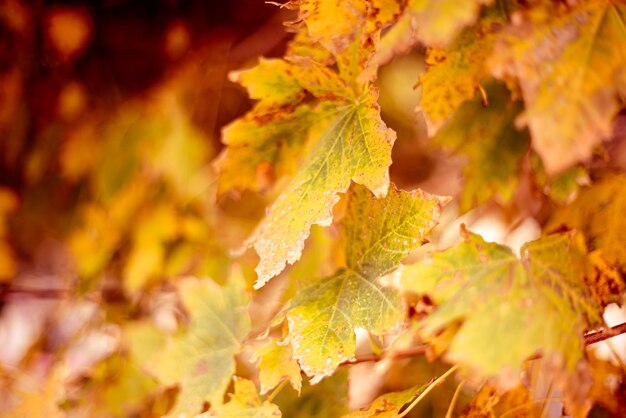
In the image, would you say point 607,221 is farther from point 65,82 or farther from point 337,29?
point 65,82

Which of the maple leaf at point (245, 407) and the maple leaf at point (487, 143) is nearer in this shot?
the maple leaf at point (245, 407)

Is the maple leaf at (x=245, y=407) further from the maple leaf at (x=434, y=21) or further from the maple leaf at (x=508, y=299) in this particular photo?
the maple leaf at (x=434, y=21)

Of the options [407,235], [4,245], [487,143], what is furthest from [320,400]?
[4,245]

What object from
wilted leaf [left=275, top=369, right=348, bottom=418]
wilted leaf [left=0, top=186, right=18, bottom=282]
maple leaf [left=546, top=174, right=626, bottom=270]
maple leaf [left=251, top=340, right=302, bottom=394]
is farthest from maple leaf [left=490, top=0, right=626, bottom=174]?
wilted leaf [left=0, top=186, right=18, bottom=282]

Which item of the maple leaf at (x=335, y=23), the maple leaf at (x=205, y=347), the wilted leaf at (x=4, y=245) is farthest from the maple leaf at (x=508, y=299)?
the wilted leaf at (x=4, y=245)

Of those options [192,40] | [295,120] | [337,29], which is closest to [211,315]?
[295,120]

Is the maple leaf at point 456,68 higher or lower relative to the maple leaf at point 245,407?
higher
